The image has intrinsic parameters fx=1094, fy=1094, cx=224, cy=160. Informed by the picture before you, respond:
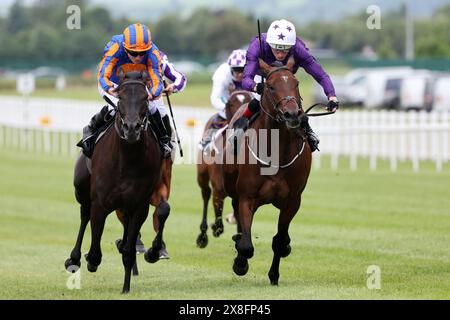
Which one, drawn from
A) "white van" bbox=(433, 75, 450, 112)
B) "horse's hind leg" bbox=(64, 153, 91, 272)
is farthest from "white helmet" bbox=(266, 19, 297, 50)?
"white van" bbox=(433, 75, 450, 112)

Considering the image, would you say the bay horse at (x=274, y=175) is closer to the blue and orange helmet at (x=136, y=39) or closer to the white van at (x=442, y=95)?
the blue and orange helmet at (x=136, y=39)

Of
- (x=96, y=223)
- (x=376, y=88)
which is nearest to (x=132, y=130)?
(x=96, y=223)

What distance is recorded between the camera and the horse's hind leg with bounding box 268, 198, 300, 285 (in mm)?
11641

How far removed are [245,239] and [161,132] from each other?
1.50 metres

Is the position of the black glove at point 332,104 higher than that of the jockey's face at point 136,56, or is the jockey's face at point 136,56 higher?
the jockey's face at point 136,56

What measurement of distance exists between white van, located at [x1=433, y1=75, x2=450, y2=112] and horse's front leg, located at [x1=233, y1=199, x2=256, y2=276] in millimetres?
28686

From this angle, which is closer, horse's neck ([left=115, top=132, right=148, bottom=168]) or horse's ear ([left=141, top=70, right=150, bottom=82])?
horse's ear ([left=141, top=70, right=150, bottom=82])

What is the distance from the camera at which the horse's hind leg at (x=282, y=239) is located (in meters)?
11.6

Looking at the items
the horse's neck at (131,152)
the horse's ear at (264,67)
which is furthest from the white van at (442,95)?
the horse's neck at (131,152)

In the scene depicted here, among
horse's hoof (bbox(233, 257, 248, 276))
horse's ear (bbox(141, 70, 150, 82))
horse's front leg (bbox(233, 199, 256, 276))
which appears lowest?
horse's hoof (bbox(233, 257, 248, 276))

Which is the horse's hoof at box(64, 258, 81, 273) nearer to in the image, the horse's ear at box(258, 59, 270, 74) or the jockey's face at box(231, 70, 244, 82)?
the horse's ear at box(258, 59, 270, 74)

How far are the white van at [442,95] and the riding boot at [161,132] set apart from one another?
93.6 feet

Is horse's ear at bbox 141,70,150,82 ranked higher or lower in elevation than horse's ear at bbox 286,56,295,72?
lower
